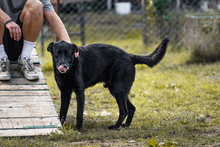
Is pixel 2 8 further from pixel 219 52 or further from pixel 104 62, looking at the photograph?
pixel 219 52

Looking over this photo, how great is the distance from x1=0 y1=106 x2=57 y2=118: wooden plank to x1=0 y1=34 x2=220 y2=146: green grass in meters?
0.25

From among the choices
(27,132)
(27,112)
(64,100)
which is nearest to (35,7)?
(64,100)

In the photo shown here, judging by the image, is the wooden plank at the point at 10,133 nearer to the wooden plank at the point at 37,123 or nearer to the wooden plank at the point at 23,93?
the wooden plank at the point at 37,123

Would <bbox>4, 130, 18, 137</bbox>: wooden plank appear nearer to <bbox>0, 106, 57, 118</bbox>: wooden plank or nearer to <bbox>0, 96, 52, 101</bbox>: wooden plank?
<bbox>0, 106, 57, 118</bbox>: wooden plank

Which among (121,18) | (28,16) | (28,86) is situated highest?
(28,16)

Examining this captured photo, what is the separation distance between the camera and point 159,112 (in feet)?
12.6

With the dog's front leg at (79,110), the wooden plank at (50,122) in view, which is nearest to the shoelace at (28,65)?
the dog's front leg at (79,110)

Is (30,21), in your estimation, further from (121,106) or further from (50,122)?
(121,106)

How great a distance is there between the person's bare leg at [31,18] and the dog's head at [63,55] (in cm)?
55

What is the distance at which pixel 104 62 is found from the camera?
340cm

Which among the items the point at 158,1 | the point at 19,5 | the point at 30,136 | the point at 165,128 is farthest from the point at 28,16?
the point at 158,1

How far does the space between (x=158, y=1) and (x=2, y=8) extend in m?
4.84

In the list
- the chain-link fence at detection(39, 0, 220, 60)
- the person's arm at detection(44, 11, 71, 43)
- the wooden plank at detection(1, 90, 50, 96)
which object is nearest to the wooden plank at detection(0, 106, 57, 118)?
the wooden plank at detection(1, 90, 50, 96)

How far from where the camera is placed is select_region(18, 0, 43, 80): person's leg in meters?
3.34
